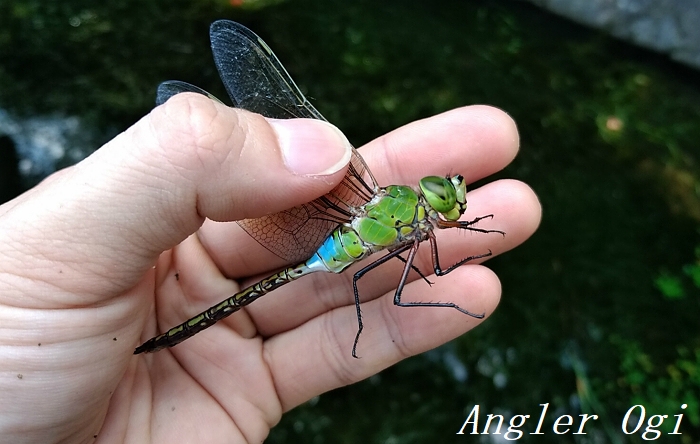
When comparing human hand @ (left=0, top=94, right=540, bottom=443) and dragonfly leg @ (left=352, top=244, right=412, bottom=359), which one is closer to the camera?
human hand @ (left=0, top=94, right=540, bottom=443)

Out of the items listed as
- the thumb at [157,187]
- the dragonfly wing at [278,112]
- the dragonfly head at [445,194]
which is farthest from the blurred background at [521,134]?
the thumb at [157,187]

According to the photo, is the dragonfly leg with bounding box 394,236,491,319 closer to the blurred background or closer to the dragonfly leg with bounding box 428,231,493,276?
the dragonfly leg with bounding box 428,231,493,276

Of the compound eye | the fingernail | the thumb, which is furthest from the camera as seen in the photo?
the compound eye

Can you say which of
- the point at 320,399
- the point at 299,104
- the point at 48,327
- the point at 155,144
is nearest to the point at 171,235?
the point at 155,144

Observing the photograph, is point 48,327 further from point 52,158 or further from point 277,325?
point 52,158

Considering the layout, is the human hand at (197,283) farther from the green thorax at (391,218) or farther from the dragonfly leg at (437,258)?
the green thorax at (391,218)

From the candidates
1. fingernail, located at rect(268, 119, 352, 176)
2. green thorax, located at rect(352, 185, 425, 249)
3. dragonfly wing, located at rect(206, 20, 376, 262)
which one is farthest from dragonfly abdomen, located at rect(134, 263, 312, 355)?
fingernail, located at rect(268, 119, 352, 176)
